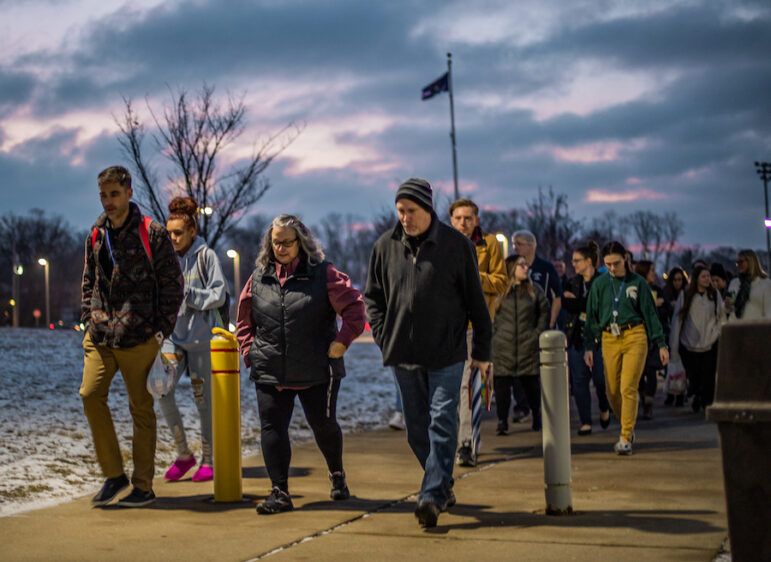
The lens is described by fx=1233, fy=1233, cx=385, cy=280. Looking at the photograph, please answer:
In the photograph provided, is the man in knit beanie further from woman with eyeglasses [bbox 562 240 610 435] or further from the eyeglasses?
woman with eyeglasses [bbox 562 240 610 435]

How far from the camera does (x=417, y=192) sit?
7.18 m

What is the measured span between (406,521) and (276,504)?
2.88 feet

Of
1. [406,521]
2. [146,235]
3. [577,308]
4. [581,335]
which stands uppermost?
[146,235]

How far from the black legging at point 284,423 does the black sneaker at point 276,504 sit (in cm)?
5

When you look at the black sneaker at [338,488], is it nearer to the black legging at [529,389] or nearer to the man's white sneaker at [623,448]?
the man's white sneaker at [623,448]

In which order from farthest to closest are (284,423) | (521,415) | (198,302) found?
(521,415)
(198,302)
(284,423)

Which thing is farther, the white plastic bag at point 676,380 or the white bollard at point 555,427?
the white plastic bag at point 676,380

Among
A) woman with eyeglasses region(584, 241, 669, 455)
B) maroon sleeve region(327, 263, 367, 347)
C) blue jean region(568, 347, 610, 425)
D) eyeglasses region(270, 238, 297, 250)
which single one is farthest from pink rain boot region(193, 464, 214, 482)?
blue jean region(568, 347, 610, 425)

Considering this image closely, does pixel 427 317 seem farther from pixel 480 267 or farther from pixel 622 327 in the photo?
pixel 622 327

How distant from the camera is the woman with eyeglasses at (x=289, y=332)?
25.2 ft

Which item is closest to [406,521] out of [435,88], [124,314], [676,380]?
[124,314]

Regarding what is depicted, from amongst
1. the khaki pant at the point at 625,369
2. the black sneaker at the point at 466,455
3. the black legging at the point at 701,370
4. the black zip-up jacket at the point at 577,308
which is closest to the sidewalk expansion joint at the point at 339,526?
the black sneaker at the point at 466,455

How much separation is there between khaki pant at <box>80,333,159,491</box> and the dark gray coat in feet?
17.9

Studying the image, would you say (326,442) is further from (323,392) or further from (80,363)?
(80,363)
